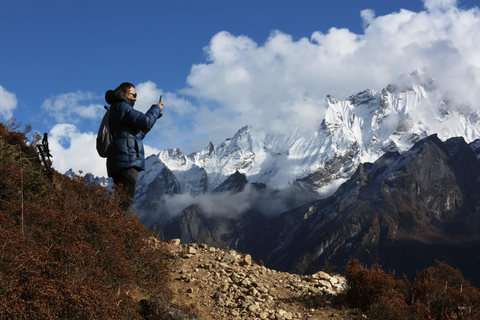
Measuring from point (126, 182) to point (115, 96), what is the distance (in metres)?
1.53

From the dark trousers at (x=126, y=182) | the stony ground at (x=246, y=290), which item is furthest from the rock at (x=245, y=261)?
the dark trousers at (x=126, y=182)

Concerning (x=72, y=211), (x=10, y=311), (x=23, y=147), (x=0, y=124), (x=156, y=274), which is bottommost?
(x=10, y=311)

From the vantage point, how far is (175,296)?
377 inches

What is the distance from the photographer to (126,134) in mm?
9016

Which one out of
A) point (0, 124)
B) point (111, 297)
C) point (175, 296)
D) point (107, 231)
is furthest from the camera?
point (0, 124)

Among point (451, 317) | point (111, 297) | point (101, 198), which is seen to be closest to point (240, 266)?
point (101, 198)

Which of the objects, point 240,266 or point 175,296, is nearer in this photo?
point 175,296

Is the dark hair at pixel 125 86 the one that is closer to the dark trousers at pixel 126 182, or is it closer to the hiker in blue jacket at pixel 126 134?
the hiker in blue jacket at pixel 126 134

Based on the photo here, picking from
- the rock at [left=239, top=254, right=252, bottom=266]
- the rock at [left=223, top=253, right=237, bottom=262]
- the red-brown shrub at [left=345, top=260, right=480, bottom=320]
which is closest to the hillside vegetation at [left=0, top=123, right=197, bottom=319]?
the rock at [left=223, top=253, right=237, bottom=262]

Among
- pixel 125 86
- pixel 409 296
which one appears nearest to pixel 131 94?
pixel 125 86

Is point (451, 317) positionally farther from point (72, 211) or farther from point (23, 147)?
point (23, 147)

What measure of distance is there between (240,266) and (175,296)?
122 inches

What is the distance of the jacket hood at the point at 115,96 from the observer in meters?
9.34

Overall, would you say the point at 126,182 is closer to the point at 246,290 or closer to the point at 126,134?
the point at 126,134
